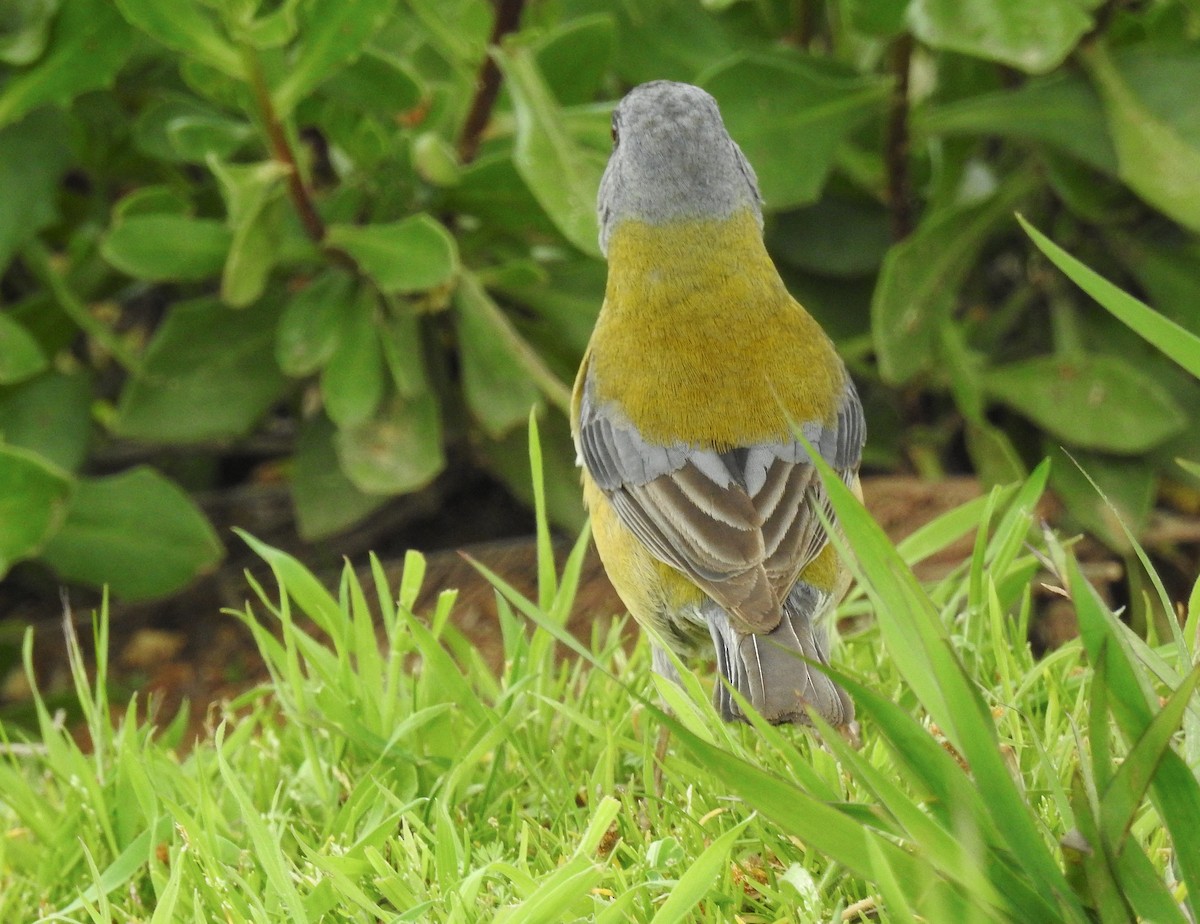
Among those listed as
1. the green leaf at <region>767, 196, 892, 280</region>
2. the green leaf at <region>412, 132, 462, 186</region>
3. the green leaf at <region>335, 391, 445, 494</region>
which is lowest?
the green leaf at <region>335, 391, 445, 494</region>

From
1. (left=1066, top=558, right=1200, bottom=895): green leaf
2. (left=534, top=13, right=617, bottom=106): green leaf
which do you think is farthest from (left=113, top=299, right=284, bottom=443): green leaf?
(left=1066, top=558, right=1200, bottom=895): green leaf

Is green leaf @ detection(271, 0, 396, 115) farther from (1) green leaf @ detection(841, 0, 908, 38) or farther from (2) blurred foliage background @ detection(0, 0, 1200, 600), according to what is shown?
(1) green leaf @ detection(841, 0, 908, 38)

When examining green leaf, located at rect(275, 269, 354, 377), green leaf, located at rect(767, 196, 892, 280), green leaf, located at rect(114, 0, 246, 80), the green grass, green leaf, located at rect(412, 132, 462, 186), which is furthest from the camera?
green leaf, located at rect(767, 196, 892, 280)

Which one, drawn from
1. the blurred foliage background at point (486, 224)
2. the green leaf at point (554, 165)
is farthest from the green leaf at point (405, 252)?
the green leaf at point (554, 165)

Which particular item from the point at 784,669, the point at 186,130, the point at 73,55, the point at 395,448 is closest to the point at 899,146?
→ the point at 395,448

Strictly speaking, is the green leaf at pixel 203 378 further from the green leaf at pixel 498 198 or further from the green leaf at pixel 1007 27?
the green leaf at pixel 1007 27

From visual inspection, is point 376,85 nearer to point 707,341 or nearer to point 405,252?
point 405,252
